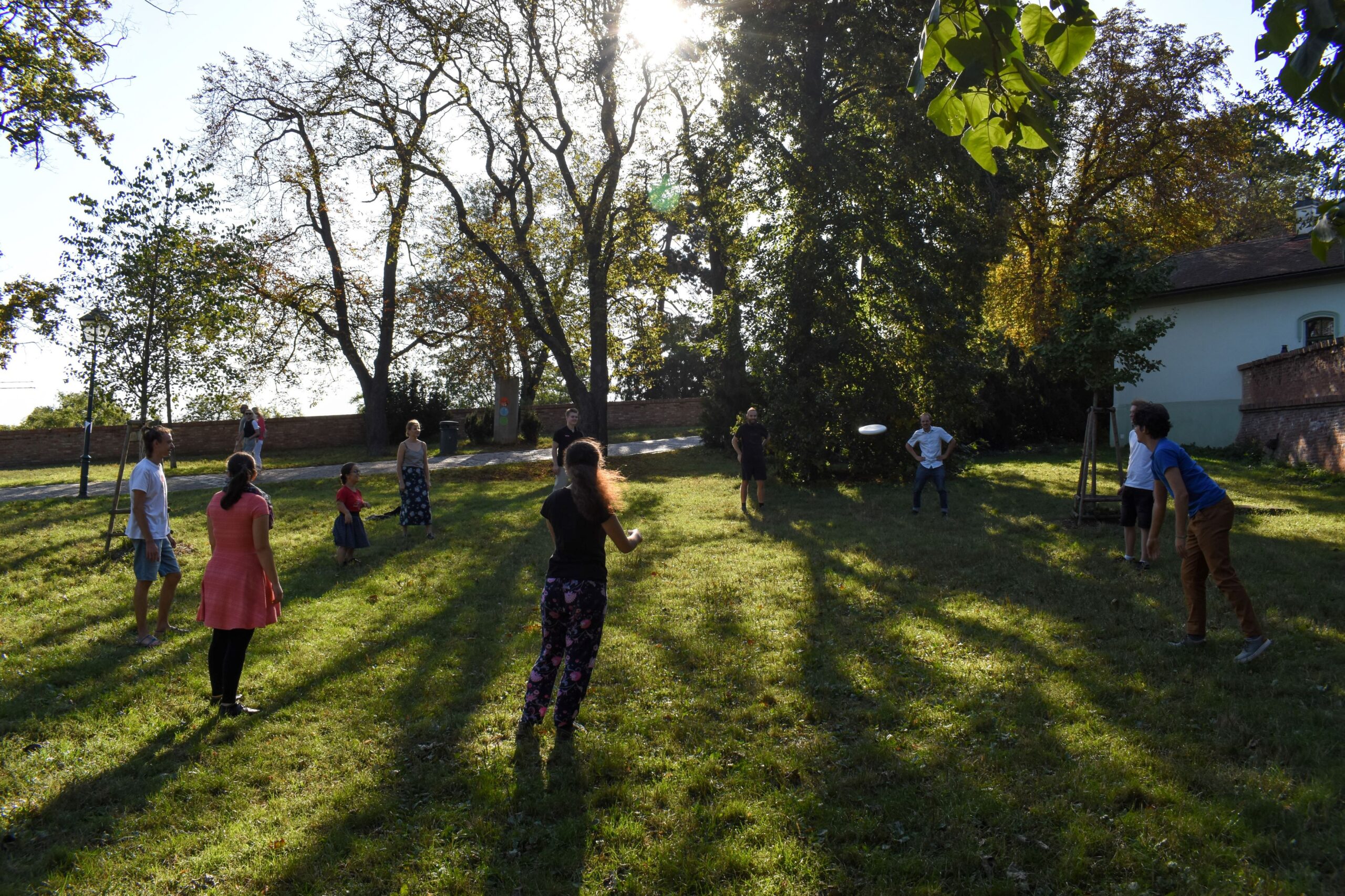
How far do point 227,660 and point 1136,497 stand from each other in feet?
32.5

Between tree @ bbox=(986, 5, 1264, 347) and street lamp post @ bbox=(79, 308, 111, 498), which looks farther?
tree @ bbox=(986, 5, 1264, 347)

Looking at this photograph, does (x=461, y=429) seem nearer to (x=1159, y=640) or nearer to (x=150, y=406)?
(x=150, y=406)

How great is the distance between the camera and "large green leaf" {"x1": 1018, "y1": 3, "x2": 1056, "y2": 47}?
8.42 ft

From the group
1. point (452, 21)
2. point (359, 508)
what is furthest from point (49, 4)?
point (452, 21)

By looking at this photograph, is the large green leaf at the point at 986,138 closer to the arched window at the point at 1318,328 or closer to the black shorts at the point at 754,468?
the black shorts at the point at 754,468

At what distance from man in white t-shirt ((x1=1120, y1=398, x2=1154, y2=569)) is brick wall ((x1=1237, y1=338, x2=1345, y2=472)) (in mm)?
12986

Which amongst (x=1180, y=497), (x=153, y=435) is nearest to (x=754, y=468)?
(x=1180, y=497)

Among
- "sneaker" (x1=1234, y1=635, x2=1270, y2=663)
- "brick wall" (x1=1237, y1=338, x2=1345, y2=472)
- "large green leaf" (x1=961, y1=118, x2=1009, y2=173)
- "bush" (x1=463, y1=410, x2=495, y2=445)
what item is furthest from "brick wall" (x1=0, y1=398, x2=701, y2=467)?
"large green leaf" (x1=961, y1=118, x2=1009, y2=173)

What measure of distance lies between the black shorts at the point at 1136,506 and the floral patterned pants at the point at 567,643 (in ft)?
25.2

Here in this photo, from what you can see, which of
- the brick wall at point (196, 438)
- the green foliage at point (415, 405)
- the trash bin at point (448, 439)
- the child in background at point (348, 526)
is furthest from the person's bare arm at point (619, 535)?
the green foliage at point (415, 405)

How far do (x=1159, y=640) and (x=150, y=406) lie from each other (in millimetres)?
15168

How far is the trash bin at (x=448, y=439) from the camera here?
2900 centimetres

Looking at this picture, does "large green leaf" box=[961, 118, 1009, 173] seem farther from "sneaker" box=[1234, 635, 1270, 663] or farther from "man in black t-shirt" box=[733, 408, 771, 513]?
"man in black t-shirt" box=[733, 408, 771, 513]

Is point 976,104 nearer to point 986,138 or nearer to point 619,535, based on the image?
point 986,138
